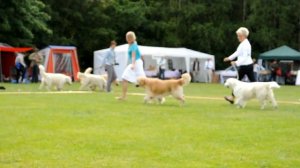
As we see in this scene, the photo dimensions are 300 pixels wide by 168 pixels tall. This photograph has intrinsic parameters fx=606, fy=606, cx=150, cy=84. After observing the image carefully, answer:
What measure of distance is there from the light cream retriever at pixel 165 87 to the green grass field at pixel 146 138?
1.55m

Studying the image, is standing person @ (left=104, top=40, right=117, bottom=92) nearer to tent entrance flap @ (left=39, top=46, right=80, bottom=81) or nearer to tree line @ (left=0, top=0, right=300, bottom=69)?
tent entrance flap @ (left=39, top=46, right=80, bottom=81)

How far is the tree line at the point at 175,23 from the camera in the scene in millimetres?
39594

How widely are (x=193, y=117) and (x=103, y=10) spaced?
3243cm

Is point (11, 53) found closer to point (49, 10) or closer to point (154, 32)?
point (49, 10)

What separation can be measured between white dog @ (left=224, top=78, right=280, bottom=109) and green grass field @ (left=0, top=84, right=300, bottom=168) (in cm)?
75

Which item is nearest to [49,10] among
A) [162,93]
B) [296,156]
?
[162,93]

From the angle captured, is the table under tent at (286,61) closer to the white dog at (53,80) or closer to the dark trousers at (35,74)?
the dark trousers at (35,74)

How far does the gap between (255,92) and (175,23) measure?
33.1m

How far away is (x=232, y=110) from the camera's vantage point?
34.2ft

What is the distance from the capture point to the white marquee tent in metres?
33.3

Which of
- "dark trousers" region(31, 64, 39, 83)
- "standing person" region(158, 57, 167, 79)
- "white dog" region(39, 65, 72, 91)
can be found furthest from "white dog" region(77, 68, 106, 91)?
"standing person" region(158, 57, 167, 79)

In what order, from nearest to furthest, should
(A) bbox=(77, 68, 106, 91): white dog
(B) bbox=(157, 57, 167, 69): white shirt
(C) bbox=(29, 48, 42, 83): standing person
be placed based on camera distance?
(A) bbox=(77, 68, 106, 91): white dog → (C) bbox=(29, 48, 42, 83): standing person → (B) bbox=(157, 57, 167, 69): white shirt

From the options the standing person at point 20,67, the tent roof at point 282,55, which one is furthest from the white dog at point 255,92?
the tent roof at point 282,55

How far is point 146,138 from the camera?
658 cm
